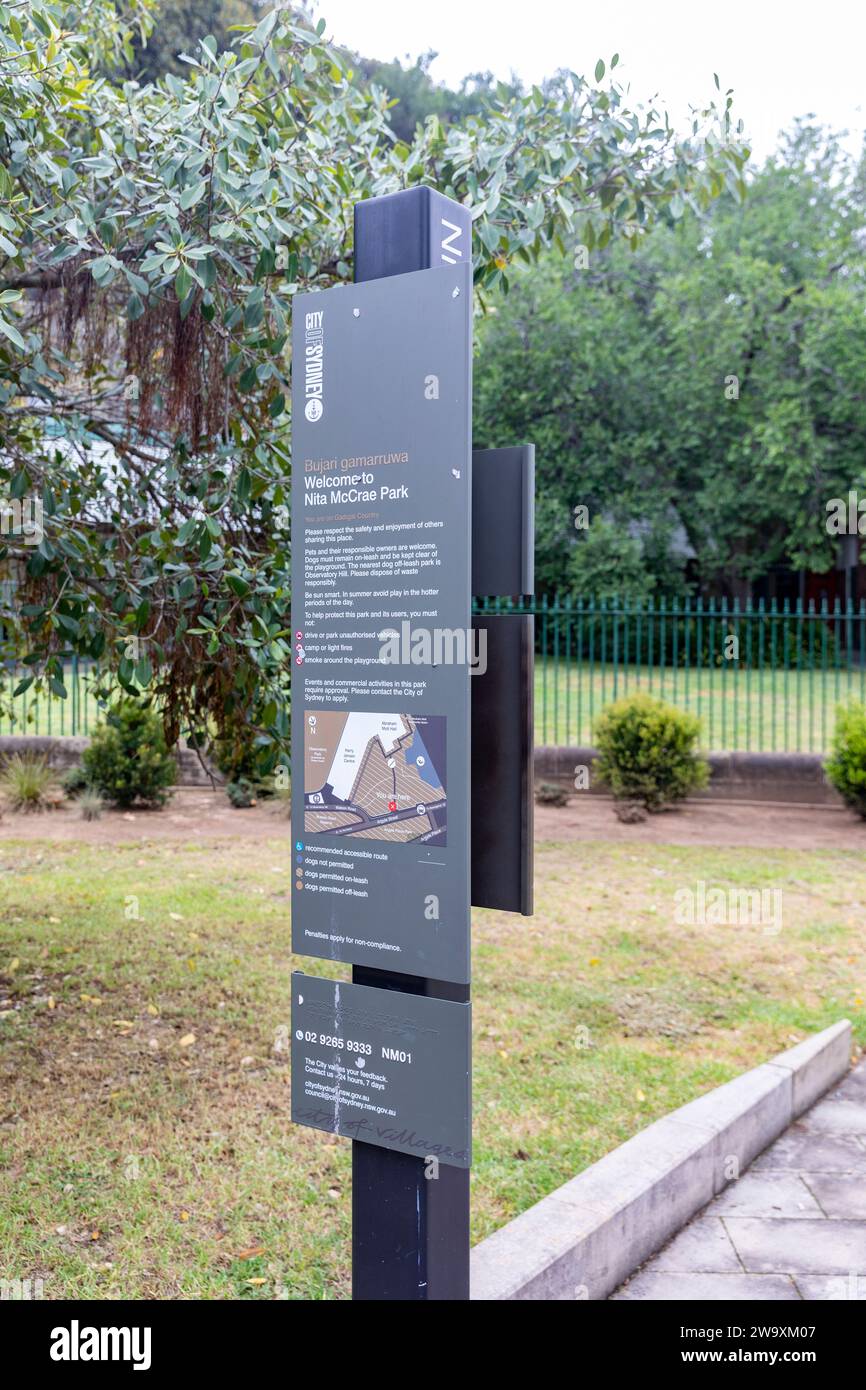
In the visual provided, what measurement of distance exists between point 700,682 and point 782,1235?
1119 cm

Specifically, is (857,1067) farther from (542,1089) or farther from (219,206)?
(219,206)

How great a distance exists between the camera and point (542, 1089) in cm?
482

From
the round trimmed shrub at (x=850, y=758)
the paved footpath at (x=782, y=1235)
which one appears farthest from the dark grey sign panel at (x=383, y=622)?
the round trimmed shrub at (x=850, y=758)

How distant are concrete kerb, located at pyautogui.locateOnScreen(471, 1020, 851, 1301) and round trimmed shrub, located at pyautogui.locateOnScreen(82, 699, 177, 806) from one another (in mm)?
7387

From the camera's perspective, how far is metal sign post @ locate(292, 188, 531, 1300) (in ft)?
8.15

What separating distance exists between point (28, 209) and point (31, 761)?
27.2ft

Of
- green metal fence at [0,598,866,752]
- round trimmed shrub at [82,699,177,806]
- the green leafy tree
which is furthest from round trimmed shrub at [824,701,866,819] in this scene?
the green leafy tree

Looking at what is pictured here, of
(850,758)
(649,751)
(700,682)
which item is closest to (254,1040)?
(649,751)

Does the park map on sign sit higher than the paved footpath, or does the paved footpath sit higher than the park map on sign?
the park map on sign

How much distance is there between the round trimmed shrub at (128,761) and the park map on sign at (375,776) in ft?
27.4

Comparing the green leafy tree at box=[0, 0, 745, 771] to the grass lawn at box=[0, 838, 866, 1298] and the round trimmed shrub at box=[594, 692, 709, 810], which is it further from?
the round trimmed shrub at box=[594, 692, 709, 810]

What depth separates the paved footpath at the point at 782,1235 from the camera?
342 cm

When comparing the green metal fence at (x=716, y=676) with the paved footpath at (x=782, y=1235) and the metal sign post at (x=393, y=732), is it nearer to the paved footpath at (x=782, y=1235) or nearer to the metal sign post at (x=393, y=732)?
the paved footpath at (x=782, y=1235)
